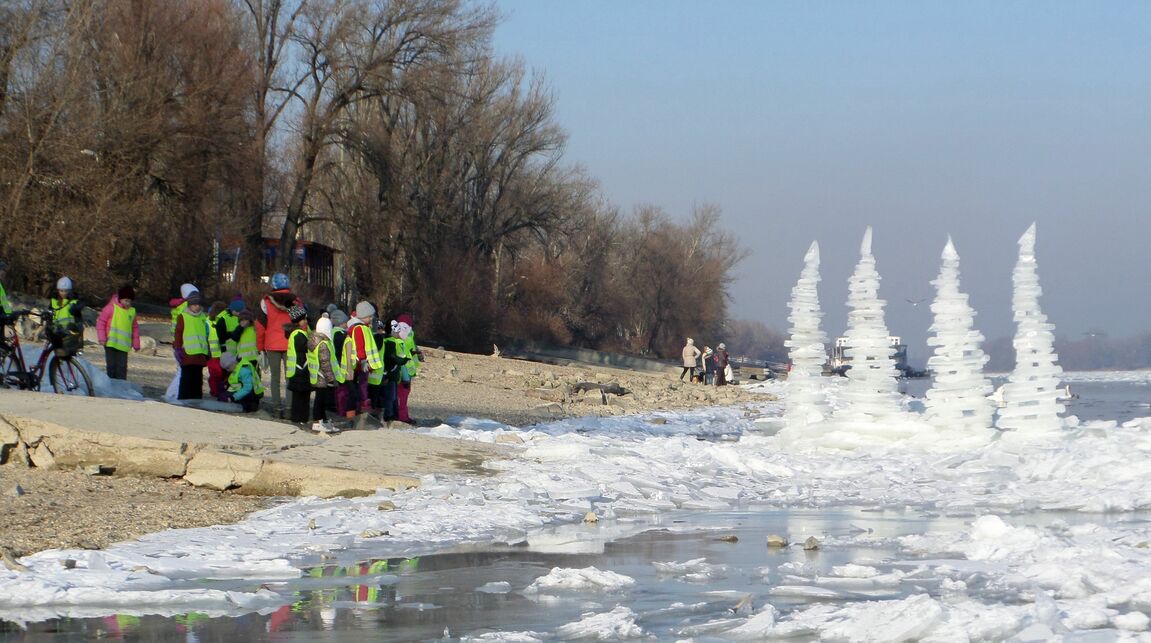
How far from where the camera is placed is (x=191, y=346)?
1830 centimetres

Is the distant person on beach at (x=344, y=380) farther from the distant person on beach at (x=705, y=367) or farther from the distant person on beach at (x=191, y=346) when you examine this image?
the distant person on beach at (x=705, y=367)

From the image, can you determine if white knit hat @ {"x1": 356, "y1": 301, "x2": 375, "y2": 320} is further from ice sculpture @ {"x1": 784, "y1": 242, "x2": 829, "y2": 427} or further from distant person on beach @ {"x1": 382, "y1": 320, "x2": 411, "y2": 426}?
ice sculpture @ {"x1": 784, "y1": 242, "x2": 829, "y2": 427}

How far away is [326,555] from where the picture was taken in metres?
9.88

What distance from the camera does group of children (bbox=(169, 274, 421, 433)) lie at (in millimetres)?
17609

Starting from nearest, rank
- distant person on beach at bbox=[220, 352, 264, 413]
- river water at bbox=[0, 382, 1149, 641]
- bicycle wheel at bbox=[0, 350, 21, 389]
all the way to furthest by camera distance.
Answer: river water at bbox=[0, 382, 1149, 641]
bicycle wheel at bbox=[0, 350, 21, 389]
distant person on beach at bbox=[220, 352, 264, 413]

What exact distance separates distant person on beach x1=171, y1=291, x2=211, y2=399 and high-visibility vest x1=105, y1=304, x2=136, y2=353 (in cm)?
81

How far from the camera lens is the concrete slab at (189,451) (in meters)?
13.2

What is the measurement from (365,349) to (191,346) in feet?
7.86

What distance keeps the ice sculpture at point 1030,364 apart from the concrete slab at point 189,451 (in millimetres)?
8772

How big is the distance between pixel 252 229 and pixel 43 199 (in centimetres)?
1214

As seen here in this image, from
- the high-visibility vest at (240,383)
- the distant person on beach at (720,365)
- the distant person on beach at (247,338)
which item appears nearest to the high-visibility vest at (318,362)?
the high-visibility vest at (240,383)

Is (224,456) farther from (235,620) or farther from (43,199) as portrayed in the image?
(43,199)

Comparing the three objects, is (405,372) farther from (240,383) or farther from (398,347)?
(240,383)

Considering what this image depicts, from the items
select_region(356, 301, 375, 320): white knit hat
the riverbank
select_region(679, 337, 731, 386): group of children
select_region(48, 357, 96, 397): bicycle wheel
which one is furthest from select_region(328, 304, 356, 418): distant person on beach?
select_region(679, 337, 731, 386): group of children
